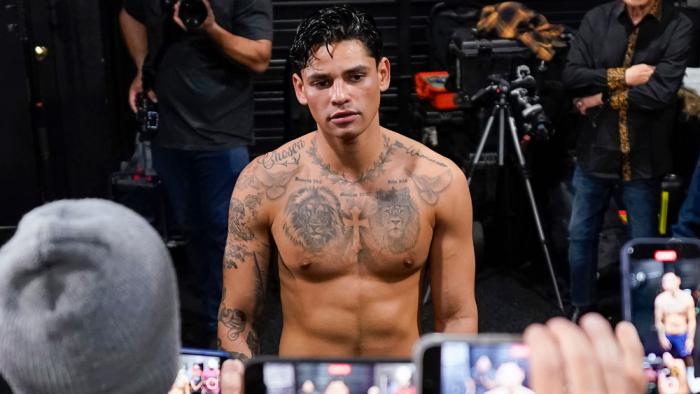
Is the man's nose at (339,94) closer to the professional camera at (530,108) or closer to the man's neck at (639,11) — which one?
the man's neck at (639,11)

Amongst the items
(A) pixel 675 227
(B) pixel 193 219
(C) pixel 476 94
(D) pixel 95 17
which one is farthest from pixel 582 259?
(D) pixel 95 17

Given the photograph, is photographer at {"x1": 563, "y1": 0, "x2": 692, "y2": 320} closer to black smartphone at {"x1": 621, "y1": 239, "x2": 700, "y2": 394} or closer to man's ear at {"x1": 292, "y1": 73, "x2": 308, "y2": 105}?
man's ear at {"x1": 292, "y1": 73, "x2": 308, "y2": 105}

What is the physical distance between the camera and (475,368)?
1638mm

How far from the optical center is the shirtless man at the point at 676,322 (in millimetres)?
2414

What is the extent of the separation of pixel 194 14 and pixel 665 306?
2557 mm

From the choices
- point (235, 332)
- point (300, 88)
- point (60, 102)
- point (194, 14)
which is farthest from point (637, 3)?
point (60, 102)

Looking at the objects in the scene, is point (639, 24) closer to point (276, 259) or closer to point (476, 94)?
point (476, 94)

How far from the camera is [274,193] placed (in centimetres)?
314

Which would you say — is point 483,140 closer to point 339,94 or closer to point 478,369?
point 339,94

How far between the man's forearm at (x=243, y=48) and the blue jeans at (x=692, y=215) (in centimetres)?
203

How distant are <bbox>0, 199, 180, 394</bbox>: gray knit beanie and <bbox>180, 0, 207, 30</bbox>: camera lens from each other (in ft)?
10.4

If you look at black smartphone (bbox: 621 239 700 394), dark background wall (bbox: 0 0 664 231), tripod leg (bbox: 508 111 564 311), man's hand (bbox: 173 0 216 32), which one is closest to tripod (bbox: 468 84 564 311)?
tripod leg (bbox: 508 111 564 311)

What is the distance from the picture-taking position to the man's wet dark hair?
3.06m

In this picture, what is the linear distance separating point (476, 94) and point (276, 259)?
260 cm
